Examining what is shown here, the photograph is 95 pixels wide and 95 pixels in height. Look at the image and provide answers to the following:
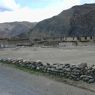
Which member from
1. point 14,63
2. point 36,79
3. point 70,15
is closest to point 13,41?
point 70,15

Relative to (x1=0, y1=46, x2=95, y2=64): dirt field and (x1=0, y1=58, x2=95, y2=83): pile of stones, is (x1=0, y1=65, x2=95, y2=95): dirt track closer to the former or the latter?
(x1=0, y1=58, x2=95, y2=83): pile of stones

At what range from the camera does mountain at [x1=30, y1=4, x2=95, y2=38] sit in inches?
6265

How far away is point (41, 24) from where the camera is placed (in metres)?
189

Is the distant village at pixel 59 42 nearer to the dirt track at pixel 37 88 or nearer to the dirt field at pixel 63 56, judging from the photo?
the dirt field at pixel 63 56

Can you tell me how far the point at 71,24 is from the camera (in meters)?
168

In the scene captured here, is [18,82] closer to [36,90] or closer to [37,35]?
[36,90]

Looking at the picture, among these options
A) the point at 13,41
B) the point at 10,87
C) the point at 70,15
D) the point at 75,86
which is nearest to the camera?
the point at 75,86

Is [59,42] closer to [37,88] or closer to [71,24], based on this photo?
[37,88]

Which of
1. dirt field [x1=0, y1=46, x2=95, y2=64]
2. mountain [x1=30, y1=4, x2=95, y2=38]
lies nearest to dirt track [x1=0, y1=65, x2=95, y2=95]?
dirt field [x1=0, y1=46, x2=95, y2=64]

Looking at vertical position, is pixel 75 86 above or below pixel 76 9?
below

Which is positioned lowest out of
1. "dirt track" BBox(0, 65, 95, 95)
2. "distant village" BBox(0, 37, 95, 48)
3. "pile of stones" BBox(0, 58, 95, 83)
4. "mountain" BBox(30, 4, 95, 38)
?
"distant village" BBox(0, 37, 95, 48)

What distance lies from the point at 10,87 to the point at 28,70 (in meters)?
7.08

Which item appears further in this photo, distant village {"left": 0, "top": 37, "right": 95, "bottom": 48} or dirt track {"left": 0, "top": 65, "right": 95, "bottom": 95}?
distant village {"left": 0, "top": 37, "right": 95, "bottom": 48}

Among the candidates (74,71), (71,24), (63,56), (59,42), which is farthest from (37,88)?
(71,24)
